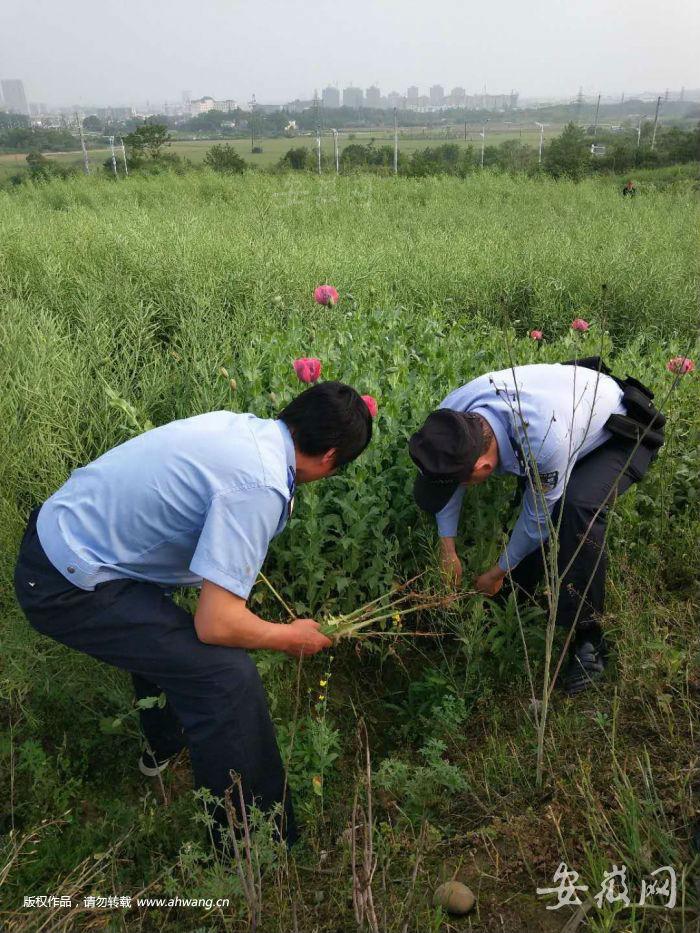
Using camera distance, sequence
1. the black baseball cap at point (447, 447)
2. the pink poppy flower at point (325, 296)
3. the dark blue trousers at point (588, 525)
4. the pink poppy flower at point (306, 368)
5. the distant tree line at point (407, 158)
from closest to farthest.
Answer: the black baseball cap at point (447, 447) < the dark blue trousers at point (588, 525) < the pink poppy flower at point (306, 368) < the pink poppy flower at point (325, 296) < the distant tree line at point (407, 158)

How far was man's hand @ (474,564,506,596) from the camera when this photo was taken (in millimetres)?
2400

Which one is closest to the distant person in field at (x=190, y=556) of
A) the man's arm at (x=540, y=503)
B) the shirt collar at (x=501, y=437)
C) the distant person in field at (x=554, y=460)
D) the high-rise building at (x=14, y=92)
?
the distant person in field at (x=554, y=460)

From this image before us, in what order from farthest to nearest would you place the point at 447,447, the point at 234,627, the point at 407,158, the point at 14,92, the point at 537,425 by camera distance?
1. the point at 14,92
2. the point at 407,158
3. the point at 537,425
4. the point at 447,447
5. the point at 234,627

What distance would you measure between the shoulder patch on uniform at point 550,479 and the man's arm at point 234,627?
39.6 inches

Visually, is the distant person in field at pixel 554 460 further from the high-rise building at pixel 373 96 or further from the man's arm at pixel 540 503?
the high-rise building at pixel 373 96

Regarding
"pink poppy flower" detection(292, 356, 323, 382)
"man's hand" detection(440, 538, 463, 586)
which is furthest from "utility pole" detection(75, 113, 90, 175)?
"man's hand" detection(440, 538, 463, 586)

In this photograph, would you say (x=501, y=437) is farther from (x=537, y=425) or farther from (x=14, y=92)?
(x=14, y=92)

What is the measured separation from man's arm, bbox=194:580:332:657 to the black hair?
16.6 inches

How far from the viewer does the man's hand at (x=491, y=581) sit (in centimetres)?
240

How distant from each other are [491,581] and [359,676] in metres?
0.62

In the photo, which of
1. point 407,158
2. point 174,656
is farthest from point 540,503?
point 407,158

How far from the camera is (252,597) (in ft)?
8.57

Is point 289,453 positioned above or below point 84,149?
below

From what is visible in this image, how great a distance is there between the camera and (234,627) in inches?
65.6
